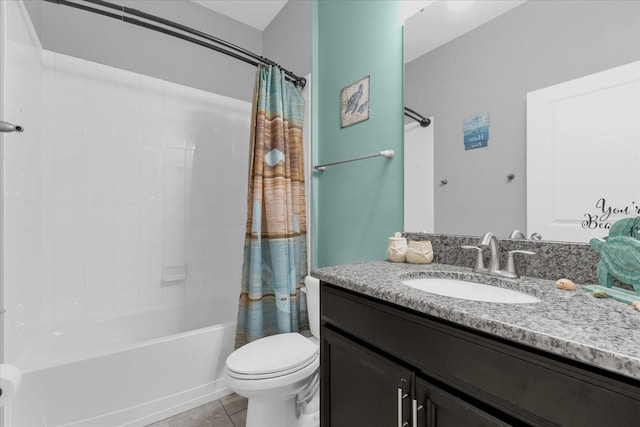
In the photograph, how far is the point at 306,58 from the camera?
6.38ft

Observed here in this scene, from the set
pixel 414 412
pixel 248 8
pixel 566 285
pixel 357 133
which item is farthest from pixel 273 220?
pixel 248 8

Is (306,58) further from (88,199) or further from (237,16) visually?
(88,199)

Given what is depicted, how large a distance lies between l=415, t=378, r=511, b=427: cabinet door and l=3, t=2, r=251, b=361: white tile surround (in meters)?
1.67

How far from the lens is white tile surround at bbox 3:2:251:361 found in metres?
1.51

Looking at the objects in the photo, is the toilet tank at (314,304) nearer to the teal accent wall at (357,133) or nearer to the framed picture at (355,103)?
the teal accent wall at (357,133)

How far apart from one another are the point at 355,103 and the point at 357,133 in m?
0.17

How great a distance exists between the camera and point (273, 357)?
1.28 meters

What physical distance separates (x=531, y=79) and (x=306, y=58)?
1.45 meters

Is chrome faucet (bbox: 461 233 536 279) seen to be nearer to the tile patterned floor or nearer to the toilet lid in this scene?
the toilet lid

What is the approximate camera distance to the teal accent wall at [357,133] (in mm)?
1383

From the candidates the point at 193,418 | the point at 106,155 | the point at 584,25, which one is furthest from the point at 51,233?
the point at 584,25

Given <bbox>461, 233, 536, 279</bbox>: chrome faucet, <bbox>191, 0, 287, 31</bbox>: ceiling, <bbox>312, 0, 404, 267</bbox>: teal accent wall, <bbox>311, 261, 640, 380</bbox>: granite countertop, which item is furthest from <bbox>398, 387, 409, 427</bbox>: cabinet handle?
<bbox>191, 0, 287, 31</bbox>: ceiling

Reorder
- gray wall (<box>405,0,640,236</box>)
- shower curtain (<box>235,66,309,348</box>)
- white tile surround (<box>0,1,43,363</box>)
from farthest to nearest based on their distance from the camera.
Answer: shower curtain (<box>235,66,309,348</box>), white tile surround (<box>0,1,43,363</box>), gray wall (<box>405,0,640,236</box>)

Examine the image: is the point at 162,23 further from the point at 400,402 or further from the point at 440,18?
the point at 400,402
